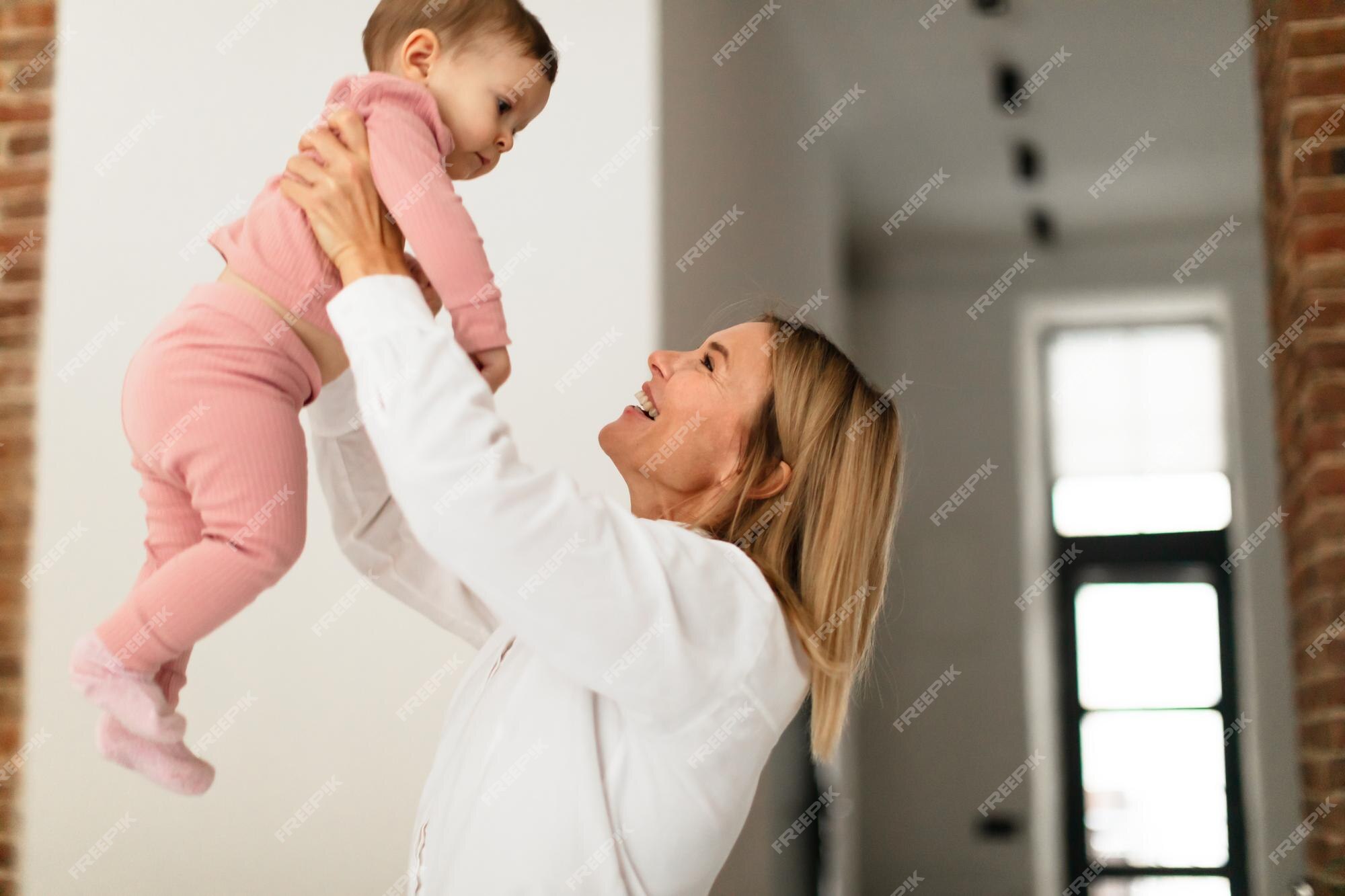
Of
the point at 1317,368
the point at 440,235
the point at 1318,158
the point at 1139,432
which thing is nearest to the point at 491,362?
the point at 440,235

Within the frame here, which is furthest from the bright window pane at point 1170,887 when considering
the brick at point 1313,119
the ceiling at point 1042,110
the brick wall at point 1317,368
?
the brick at point 1313,119

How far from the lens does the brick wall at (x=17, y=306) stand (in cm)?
213

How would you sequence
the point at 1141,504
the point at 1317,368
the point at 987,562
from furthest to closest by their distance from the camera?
the point at 987,562 < the point at 1141,504 < the point at 1317,368

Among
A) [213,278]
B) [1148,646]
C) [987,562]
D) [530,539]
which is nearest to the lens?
[530,539]

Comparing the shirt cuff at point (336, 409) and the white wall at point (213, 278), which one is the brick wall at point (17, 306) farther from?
the shirt cuff at point (336, 409)

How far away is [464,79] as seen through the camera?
1.43 metres

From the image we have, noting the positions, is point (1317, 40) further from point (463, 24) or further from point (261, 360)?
point (261, 360)

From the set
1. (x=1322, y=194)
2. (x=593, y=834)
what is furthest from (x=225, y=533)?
(x=1322, y=194)

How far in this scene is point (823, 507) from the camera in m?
1.52

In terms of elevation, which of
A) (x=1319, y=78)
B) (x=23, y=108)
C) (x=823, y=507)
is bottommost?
(x=823, y=507)

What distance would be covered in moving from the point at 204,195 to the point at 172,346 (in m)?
0.95

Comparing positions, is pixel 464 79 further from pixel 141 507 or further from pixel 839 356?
pixel 141 507

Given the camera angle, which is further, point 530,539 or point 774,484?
point 774,484

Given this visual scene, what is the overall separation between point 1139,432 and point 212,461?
503cm
